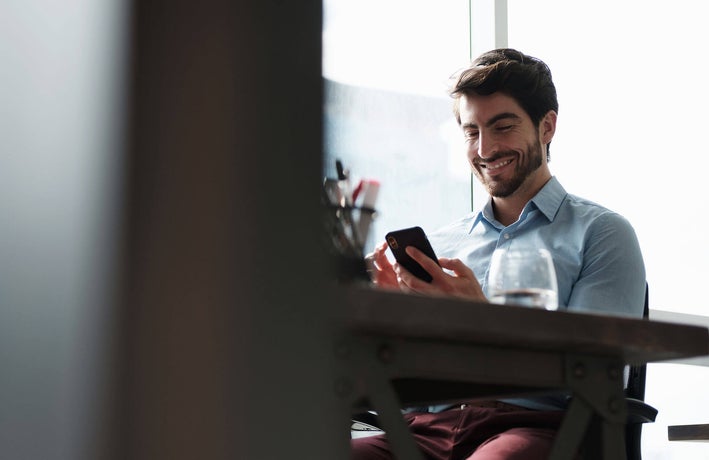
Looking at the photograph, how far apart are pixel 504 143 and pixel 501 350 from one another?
1.40 meters

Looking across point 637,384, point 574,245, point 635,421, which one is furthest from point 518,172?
point 635,421

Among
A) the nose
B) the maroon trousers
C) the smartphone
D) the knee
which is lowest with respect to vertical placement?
the knee

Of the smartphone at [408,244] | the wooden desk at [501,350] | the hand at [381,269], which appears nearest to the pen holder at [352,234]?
the wooden desk at [501,350]

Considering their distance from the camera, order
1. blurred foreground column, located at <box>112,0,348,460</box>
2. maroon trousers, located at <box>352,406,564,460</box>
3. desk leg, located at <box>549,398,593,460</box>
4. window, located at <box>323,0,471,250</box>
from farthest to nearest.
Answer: window, located at <box>323,0,471,250</box> < maroon trousers, located at <box>352,406,564,460</box> < desk leg, located at <box>549,398,593,460</box> < blurred foreground column, located at <box>112,0,348,460</box>

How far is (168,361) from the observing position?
0.37 meters

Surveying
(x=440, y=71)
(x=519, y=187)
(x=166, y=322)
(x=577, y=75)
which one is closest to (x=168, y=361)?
(x=166, y=322)

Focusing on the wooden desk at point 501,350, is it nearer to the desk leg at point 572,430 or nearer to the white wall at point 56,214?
the desk leg at point 572,430

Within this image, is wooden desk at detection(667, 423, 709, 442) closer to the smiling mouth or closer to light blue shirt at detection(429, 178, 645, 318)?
light blue shirt at detection(429, 178, 645, 318)

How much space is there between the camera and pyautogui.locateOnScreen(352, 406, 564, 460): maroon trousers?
1445 mm

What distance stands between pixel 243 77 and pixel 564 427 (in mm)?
570

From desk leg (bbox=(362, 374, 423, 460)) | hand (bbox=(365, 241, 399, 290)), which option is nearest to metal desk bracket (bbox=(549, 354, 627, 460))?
desk leg (bbox=(362, 374, 423, 460))

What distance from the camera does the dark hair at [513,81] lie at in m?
2.13

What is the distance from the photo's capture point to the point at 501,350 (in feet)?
2.60

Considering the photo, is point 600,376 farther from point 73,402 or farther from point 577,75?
point 577,75
